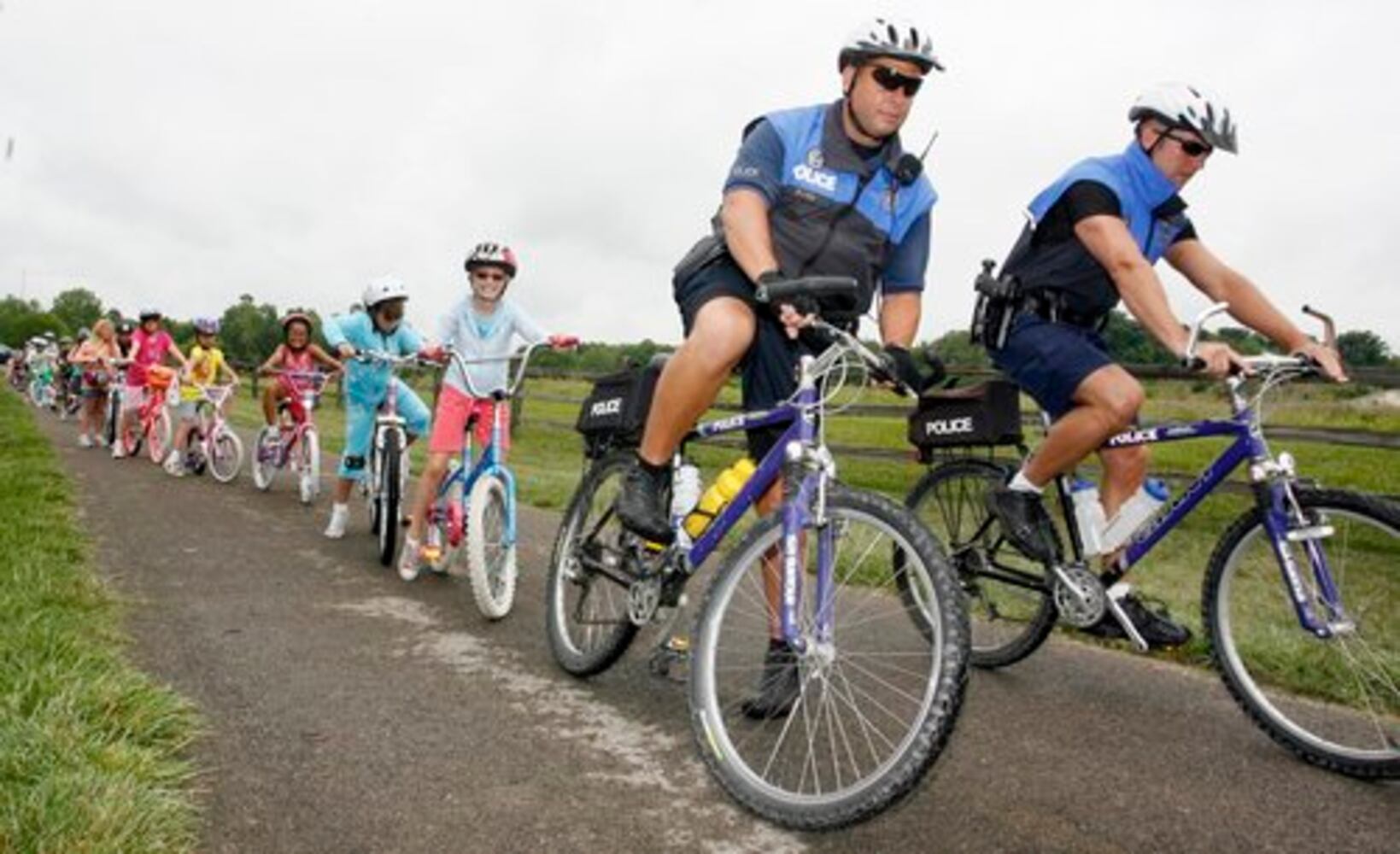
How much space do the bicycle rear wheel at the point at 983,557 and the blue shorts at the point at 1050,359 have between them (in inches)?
16.3

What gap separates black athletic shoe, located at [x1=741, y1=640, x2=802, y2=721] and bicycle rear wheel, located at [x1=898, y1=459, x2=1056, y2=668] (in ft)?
3.96

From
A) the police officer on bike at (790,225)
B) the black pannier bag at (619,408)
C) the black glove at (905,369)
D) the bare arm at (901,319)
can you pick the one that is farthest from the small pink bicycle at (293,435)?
the black glove at (905,369)

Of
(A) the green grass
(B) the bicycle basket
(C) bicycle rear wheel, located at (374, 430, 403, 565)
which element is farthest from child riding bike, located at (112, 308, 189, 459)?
(A) the green grass

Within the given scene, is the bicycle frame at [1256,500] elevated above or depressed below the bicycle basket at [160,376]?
below

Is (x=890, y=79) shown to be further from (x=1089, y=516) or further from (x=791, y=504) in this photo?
(x=1089, y=516)

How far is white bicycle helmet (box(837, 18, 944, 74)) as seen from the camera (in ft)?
11.0

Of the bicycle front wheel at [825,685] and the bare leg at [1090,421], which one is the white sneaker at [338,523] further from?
the bare leg at [1090,421]

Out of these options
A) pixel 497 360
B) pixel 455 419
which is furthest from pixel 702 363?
pixel 455 419

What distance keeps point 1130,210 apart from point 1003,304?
2.06ft

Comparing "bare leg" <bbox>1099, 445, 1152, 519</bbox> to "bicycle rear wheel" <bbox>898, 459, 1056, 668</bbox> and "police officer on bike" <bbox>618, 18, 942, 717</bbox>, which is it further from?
"police officer on bike" <bbox>618, 18, 942, 717</bbox>

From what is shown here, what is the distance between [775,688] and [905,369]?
1.16 meters

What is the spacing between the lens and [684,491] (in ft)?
11.9

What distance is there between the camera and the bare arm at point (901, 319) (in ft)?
12.4

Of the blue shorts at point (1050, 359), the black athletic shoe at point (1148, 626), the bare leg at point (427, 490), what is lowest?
the black athletic shoe at point (1148, 626)
